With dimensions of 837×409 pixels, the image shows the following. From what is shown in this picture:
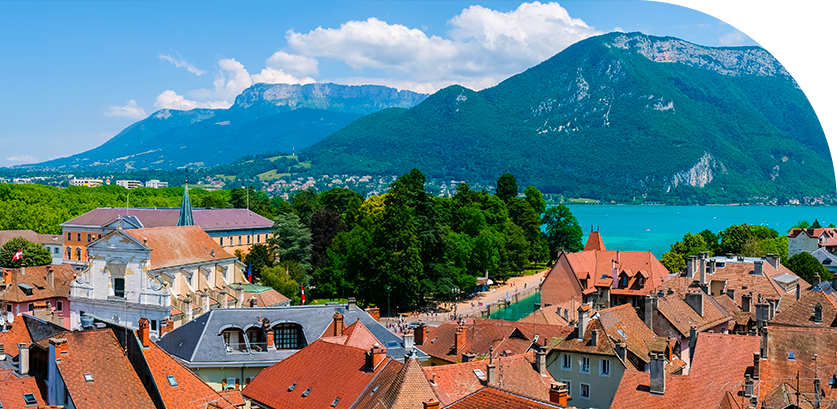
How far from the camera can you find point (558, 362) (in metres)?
33.4

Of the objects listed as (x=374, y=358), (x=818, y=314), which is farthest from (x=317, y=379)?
(x=818, y=314)

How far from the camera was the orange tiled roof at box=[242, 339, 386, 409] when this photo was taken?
85.3 feet

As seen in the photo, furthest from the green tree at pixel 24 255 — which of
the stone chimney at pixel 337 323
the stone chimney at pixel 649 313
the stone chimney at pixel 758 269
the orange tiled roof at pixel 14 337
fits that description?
the stone chimney at pixel 758 269

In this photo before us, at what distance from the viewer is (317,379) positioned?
27469 mm

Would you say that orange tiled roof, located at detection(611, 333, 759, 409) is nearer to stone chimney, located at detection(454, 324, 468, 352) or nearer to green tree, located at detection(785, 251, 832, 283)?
stone chimney, located at detection(454, 324, 468, 352)

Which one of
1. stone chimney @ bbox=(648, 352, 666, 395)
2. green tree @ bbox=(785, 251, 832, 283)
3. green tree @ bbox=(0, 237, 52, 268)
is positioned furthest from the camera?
green tree @ bbox=(0, 237, 52, 268)

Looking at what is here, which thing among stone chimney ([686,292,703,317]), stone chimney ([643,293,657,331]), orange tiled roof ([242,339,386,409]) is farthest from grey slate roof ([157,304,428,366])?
stone chimney ([686,292,703,317])

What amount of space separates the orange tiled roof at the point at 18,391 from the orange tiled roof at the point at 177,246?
3019cm

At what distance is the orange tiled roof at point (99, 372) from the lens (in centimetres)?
1900

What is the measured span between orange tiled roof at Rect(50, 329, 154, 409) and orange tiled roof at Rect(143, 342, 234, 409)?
1.73ft

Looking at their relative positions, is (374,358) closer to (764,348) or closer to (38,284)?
(764,348)

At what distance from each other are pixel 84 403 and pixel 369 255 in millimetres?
46381

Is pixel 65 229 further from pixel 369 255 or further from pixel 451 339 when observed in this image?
pixel 451 339

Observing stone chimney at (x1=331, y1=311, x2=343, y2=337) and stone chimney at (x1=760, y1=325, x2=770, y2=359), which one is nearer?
stone chimney at (x1=760, y1=325, x2=770, y2=359)
